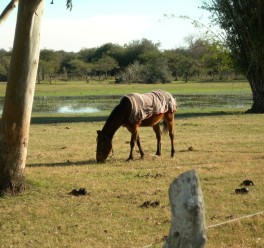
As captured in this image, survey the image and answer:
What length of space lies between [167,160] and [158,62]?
7452 centimetres

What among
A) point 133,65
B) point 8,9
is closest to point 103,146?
point 8,9

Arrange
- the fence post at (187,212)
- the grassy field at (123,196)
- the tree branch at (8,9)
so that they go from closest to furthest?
the fence post at (187,212) < the grassy field at (123,196) < the tree branch at (8,9)

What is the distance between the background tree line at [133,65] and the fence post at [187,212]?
236 feet

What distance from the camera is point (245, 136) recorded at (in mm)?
18562

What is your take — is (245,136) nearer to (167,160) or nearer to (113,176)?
(167,160)

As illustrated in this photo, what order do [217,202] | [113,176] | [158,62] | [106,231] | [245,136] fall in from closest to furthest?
1. [106,231]
2. [217,202]
3. [113,176]
4. [245,136]
5. [158,62]

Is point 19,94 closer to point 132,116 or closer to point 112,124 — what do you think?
point 112,124

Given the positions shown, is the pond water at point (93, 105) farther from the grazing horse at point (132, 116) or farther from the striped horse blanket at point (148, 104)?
the grazing horse at point (132, 116)

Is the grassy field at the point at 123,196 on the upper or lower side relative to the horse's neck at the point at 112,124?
lower

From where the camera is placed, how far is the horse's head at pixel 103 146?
12.9 meters

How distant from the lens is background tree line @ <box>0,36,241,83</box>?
273ft

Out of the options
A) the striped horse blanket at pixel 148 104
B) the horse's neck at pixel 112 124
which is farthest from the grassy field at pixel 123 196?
the striped horse blanket at pixel 148 104

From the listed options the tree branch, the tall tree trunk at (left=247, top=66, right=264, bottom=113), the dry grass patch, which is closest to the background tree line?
the tall tree trunk at (left=247, top=66, right=264, bottom=113)

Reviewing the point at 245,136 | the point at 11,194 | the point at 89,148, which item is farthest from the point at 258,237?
the point at 245,136
